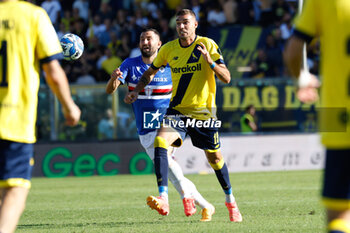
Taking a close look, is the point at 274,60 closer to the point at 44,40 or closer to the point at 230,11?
the point at 230,11

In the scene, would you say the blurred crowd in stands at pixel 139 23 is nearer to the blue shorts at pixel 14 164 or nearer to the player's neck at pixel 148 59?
the player's neck at pixel 148 59

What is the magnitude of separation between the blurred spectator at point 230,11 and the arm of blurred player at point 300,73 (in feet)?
58.5

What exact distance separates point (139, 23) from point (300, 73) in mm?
18346

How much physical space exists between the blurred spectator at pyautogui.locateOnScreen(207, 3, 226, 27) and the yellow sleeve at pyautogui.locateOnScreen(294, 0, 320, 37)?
57.5ft

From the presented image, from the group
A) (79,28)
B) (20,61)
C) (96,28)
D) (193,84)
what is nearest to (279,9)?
(96,28)

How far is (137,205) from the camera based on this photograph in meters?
10.8

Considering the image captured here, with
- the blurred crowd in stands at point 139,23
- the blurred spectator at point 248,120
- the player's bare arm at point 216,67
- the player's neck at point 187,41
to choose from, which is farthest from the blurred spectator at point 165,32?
the player's bare arm at point 216,67

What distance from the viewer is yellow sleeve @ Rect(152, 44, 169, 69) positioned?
362 inches

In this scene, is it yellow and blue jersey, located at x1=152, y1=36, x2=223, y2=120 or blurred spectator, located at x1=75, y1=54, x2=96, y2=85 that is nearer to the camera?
yellow and blue jersey, located at x1=152, y1=36, x2=223, y2=120

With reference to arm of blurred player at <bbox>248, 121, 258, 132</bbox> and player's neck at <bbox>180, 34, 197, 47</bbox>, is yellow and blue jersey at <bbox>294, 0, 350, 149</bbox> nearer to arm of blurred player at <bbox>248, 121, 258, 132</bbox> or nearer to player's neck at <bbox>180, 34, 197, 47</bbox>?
player's neck at <bbox>180, 34, 197, 47</bbox>

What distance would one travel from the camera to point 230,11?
21922 mm

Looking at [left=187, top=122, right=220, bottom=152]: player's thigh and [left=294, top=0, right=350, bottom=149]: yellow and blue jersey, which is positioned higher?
Result: [left=294, top=0, right=350, bottom=149]: yellow and blue jersey

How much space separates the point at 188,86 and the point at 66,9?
15.3m


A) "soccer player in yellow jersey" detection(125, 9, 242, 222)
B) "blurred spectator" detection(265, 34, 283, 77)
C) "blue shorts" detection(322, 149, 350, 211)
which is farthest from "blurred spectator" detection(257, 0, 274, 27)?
"blue shorts" detection(322, 149, 350, 211)
